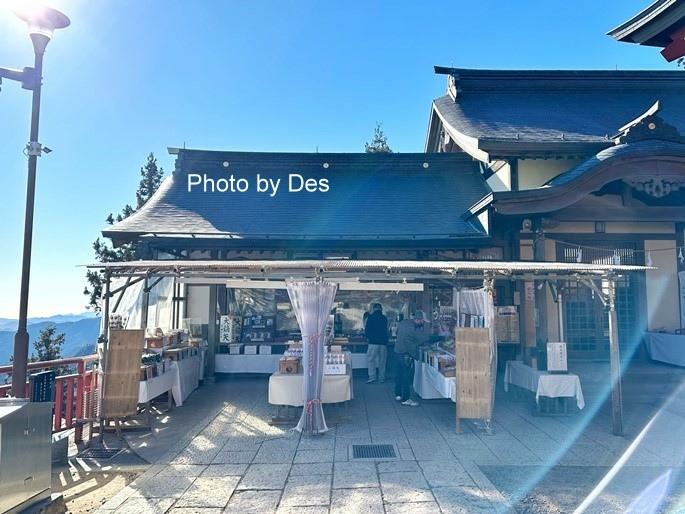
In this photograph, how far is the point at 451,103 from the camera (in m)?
14.8

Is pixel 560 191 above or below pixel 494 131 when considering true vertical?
below

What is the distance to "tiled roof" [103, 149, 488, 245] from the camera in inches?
453

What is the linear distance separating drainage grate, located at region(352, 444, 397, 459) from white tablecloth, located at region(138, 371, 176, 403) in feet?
12.7

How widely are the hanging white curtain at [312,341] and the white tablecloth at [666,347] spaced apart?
7980 mm

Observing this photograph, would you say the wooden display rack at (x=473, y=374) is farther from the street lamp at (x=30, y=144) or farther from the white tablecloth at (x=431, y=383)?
the street lamp at (x=30, y=144)

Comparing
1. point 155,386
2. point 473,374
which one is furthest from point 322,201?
point 473,374

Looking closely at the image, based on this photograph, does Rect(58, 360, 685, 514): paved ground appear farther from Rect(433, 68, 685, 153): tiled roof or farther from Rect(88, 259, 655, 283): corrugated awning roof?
Rect(433, 68, 685, 153): tiled roof

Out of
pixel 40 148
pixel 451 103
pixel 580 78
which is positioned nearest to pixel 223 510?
pixel 40 148

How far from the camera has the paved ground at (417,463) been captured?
5.05 m

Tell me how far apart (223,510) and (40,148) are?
5.21 metres

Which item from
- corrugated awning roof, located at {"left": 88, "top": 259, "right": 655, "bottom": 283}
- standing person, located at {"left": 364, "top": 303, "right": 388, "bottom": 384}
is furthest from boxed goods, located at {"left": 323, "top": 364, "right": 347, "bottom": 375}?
standing person, located at {"left": 364, "top": 303, "right": 388, "bottom": 384}

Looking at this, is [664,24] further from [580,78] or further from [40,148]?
[580,78]

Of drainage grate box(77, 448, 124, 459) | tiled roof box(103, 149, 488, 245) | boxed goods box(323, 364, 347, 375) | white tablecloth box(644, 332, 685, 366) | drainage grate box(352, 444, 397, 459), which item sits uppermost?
tiled roof box(103, 149, 488, 245)

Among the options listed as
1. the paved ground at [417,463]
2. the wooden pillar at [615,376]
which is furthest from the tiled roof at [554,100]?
the paved ground at [417,463]
